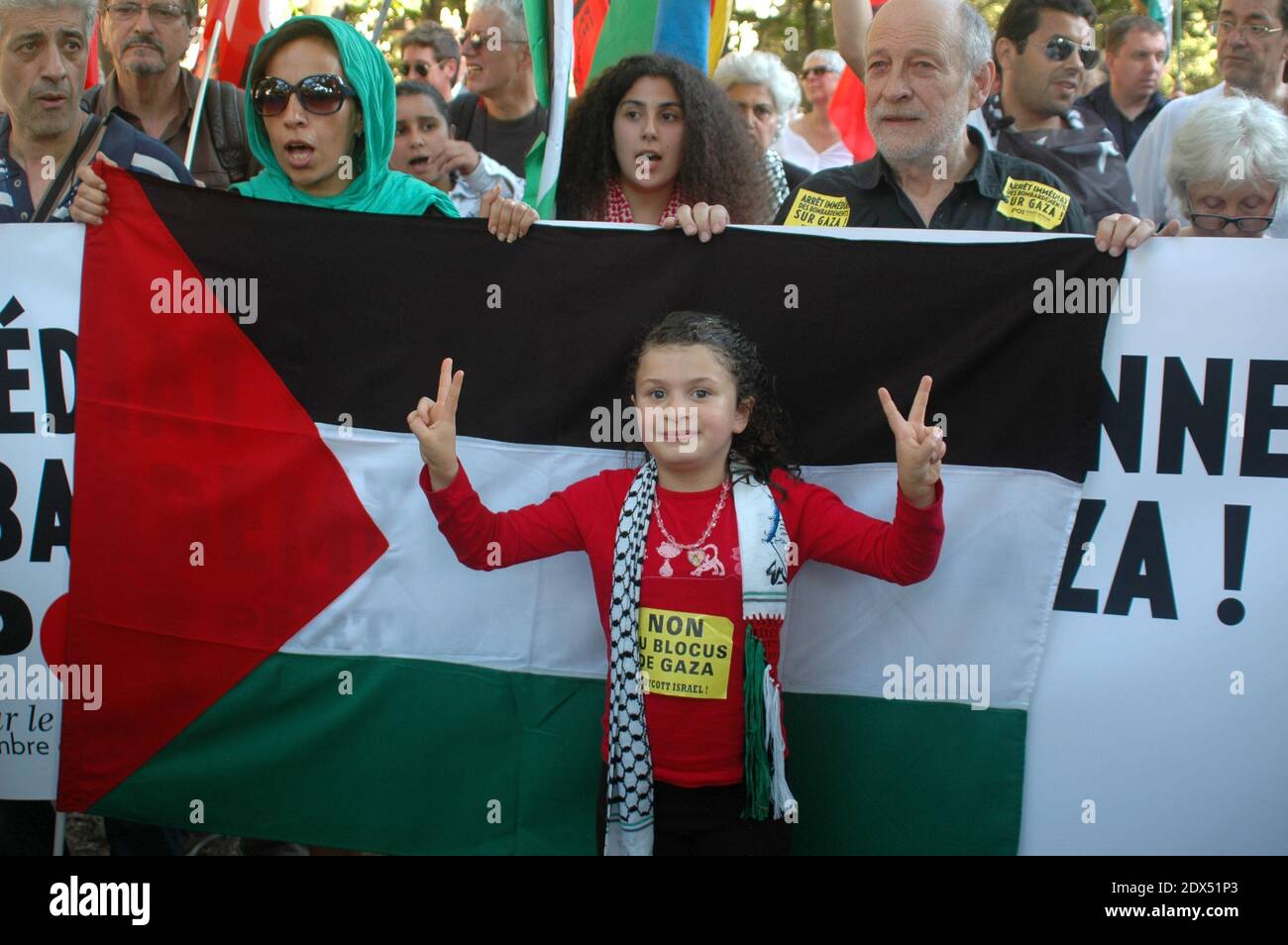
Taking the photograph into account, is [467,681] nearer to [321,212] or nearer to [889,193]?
[321,212]

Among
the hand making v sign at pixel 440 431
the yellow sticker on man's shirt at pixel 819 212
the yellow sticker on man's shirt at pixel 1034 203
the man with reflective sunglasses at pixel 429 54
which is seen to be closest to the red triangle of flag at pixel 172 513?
the hand making v sign at pixel 440 431

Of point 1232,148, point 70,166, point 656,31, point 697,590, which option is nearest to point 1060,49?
point 656,31

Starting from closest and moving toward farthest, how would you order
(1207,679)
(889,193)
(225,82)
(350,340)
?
(1207,679)
(350,340)
(889,193)
(225,82)

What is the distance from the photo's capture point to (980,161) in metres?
3.88

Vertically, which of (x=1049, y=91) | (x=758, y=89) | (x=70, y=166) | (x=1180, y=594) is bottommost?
(x=1180, y=594)

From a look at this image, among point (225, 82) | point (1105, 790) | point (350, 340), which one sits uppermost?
point (225, 82)

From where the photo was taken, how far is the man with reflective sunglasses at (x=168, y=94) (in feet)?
15.6

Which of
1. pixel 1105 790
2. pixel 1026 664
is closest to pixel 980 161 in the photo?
pixel 1026 664

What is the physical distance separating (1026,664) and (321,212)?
2.30 meters

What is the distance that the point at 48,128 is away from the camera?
401cm

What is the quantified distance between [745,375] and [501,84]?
306 centimetres

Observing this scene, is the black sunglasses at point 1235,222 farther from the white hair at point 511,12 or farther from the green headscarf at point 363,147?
the white hair at point 511,12

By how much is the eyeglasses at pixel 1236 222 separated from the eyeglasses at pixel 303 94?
8.16 feet

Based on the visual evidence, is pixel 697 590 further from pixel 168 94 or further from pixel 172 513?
pixel 168 94
